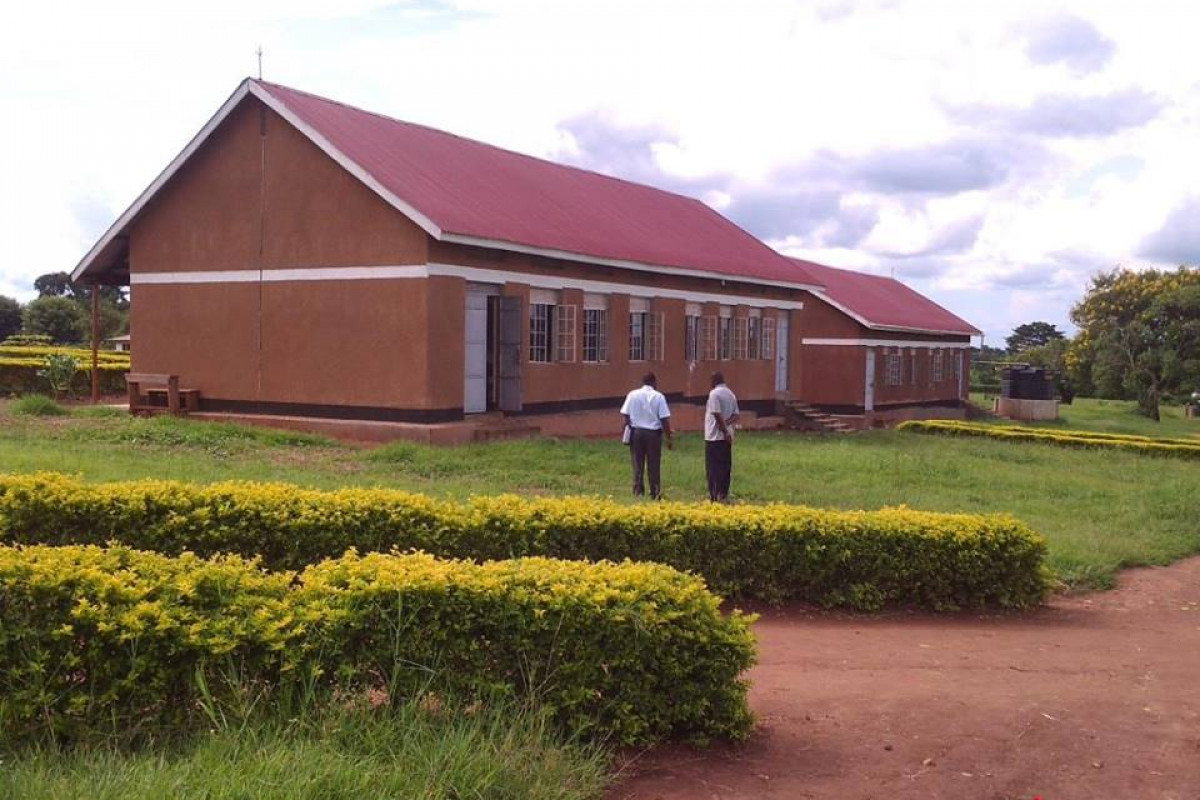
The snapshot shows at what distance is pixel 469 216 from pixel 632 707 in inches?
544

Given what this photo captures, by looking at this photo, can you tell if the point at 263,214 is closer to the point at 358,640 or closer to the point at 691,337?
the point at 691,337

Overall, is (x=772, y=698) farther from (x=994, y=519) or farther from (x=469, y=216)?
(x=469, y=216)

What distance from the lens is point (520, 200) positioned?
68.8ft

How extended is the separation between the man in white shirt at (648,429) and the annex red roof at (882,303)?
56.5 feet

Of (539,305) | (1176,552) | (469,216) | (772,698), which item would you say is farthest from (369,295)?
(772,698)

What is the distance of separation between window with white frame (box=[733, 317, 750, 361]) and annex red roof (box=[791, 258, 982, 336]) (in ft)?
13.3

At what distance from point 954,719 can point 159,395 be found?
55.8 ft

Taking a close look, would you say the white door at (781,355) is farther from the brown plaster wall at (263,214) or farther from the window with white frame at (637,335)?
the brown plaster wall at (263,214)

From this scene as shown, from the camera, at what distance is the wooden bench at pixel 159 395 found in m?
19.3

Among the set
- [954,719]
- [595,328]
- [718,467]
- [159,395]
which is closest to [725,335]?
[595,328]

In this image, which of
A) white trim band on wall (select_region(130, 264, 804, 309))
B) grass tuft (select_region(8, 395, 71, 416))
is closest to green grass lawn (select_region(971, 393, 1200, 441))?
white trim band on wall (select_region(130, 264, 804, 309))

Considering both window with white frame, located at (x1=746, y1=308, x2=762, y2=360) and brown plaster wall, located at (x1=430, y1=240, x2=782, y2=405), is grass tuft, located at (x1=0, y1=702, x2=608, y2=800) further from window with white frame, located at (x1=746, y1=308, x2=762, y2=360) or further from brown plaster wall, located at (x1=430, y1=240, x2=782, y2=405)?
window with white frame, located at (x1=746, y1=308, x2=762, y2=360)

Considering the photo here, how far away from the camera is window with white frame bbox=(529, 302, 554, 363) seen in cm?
1992

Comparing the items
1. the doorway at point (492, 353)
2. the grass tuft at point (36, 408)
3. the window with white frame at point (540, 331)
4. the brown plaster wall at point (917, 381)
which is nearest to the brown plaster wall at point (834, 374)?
the brown plaster wall at point (917, 381)
